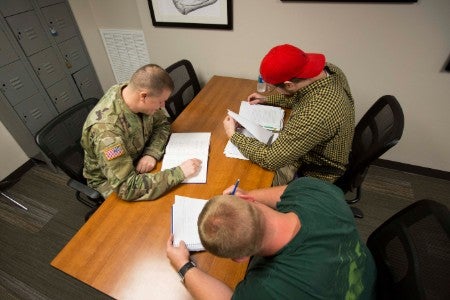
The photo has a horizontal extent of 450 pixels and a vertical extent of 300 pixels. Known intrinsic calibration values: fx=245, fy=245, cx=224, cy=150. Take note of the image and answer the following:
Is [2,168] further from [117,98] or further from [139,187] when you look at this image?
[139,187]

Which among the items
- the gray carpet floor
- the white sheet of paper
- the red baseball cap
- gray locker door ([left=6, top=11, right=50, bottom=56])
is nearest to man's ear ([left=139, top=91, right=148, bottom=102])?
the white sheet of paper

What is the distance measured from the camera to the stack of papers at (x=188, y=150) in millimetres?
1298

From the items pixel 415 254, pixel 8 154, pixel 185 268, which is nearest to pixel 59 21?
pixel 8 154

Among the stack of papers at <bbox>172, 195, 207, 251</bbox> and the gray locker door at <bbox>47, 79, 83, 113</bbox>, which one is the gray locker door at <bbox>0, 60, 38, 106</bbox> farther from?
the stack of papers at <bbox>172, 195, 207, 251</bbox>

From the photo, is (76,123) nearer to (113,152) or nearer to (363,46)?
(113,152)

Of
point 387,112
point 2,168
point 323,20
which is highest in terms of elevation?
point 323,20

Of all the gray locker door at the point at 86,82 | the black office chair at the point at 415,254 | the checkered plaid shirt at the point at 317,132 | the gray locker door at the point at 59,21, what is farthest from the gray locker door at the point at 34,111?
the black office chair at the point at 415,254

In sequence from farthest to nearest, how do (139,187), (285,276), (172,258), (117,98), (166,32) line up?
(166,32), (117,98), (139,187), (172,258), (285,276)

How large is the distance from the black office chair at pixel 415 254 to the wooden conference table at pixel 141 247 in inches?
19.5

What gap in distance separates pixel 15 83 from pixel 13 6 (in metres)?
0.65

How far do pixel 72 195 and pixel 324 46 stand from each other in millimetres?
2525

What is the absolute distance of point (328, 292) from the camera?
2.25ft

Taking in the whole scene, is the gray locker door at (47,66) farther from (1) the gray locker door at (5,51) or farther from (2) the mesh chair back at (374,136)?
(2) the mesh chair back at (374,136)

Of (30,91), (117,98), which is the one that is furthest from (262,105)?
(30,91)
